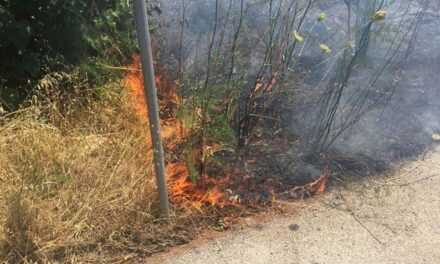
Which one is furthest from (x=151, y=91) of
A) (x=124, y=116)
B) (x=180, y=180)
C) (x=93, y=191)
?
(x=124, y=116)

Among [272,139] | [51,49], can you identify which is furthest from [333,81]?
[51,49]

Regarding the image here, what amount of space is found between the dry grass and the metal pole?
0.18 meters

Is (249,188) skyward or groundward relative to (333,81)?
groundward

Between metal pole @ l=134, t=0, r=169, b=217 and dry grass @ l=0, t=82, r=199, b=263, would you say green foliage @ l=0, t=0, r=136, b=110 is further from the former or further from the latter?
metal pole @ l=134, t=0, r=169, b=217

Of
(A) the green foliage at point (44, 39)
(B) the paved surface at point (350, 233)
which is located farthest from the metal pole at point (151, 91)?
(A) the green foliage at point (44, 39)

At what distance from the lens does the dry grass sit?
241 cm

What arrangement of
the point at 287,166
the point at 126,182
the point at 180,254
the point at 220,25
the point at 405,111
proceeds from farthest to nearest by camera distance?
the point at 220,25
the point at 405,111
the point at 287,166
the point at 126,182
the point at 180,254

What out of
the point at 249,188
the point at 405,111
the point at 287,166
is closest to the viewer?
the point at 249,188

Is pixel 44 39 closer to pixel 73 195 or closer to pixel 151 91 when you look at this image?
pixel 73 195

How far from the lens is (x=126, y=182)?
275 centimetres

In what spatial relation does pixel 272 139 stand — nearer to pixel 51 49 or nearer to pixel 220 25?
pixel 220 25

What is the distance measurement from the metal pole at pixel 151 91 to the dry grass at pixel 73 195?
0.18 m

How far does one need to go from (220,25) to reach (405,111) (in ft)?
5.65

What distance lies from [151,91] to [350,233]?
138cm
